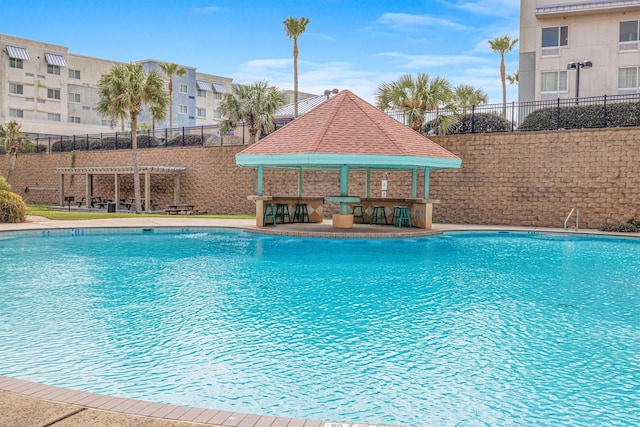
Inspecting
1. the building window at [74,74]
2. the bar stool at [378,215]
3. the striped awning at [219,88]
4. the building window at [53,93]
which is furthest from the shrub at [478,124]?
the striped awning at [219,88]

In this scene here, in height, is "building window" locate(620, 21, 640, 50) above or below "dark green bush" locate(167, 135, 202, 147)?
above

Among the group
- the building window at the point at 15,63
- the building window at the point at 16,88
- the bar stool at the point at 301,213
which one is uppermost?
the building window at the point at 15,63

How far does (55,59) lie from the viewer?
187 feet

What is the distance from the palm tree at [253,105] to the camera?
100ft

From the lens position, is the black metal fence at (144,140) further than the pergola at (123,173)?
Yes

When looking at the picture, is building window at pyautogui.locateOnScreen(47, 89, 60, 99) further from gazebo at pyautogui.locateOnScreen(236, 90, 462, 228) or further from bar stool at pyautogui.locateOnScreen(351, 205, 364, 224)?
bar stool at pyautogui.locateOnScreen(351, 205, 364, 224)

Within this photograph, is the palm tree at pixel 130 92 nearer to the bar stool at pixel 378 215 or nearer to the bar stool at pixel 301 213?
the bar stool at pixel 301 213

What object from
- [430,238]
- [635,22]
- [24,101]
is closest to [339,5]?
[635,22]

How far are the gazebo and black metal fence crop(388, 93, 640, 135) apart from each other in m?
4.38

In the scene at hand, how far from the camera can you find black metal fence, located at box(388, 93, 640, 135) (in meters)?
22.6

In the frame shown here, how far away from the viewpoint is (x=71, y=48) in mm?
60031

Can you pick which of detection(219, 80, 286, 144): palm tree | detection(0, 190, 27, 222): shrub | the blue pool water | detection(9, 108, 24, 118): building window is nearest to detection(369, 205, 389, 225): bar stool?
the blue pool water

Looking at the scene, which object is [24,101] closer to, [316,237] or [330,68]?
[330,68]

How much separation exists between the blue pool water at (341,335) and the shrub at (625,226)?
8344mm
